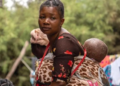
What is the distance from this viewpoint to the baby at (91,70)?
1257 mm

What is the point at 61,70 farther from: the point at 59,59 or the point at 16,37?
the point at 16,37

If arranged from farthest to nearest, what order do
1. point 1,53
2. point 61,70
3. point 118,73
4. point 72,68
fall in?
point 1,53, point 118,73, point 72,68, point 61,70

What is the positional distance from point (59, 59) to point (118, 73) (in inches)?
81.7

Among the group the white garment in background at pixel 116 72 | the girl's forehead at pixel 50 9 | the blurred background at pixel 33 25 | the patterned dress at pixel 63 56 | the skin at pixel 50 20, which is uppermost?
the girl's forehead at pixel 50 9

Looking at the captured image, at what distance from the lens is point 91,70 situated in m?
1.31

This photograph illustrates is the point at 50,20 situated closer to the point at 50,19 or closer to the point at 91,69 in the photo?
the point at 50,19

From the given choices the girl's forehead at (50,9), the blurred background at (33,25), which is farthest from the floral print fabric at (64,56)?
the blurred background at (33,25)

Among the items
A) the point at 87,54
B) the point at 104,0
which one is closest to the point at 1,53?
the point at 104,0

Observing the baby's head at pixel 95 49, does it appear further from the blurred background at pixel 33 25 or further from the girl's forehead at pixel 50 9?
the blurred background at pixel 33 25

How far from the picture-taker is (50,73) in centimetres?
130

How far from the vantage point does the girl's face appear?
124 centimetres

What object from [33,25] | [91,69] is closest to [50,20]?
[91,69]

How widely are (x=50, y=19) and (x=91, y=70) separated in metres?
0.39

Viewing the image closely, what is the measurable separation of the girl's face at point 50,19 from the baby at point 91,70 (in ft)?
0.74
